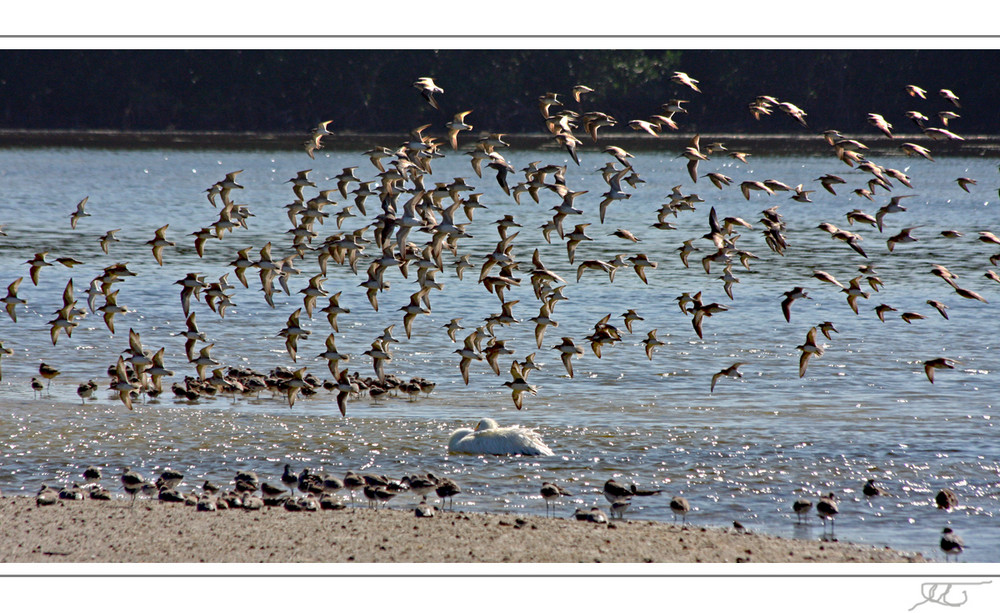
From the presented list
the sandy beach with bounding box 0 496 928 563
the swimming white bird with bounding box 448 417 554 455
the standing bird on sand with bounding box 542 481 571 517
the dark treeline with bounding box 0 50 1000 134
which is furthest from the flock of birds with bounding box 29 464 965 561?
the dark treeline with bounding box 0 50 1000 134

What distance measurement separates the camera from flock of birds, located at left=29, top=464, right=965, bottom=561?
16.5 m

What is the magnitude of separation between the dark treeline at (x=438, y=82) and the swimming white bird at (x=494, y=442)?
20246 millimetres

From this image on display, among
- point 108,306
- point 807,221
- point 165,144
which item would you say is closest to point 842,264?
point 807,221

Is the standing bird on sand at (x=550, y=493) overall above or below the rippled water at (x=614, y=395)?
below

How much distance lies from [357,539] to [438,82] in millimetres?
42732

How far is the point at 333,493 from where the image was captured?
17484 mm

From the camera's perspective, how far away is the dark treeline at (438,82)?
4500cm

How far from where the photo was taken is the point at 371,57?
62562 millimetres
